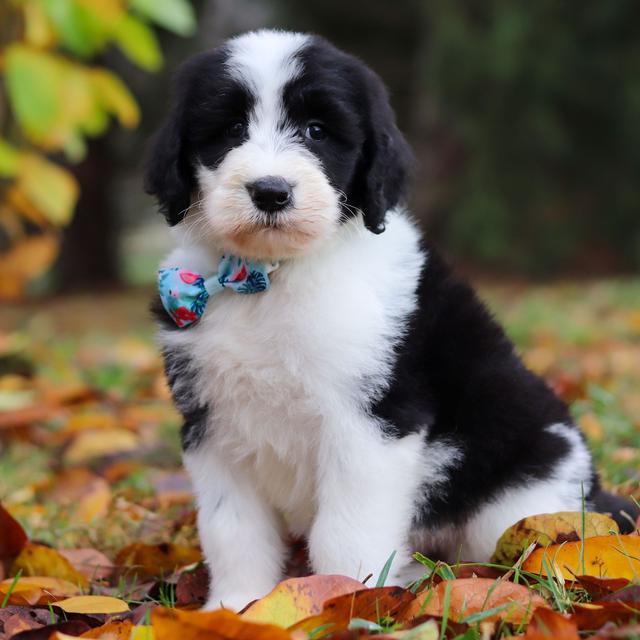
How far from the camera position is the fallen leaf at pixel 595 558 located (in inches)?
92.7

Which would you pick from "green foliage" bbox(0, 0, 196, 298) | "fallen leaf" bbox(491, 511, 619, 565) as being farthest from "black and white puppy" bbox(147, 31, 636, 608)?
"green foliage" bbox(0, 0, 196, 298)

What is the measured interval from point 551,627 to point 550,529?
72cm

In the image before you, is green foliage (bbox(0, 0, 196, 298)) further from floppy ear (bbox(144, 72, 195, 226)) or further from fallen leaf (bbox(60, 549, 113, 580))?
fallen leaf (bbox(60, 549, 113, 580))

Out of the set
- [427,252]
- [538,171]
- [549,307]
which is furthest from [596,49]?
[427,252]

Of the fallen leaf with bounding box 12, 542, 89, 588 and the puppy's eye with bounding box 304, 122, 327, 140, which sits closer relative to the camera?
the puppy's eye with bounding box 304, 122, 327, 140

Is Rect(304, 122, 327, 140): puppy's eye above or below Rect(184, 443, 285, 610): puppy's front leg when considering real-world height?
above

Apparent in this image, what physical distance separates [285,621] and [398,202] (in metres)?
1.31

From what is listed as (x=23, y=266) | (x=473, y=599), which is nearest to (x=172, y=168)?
(x=473, y=599)

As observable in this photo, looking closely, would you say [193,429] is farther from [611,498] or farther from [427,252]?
[611,498]

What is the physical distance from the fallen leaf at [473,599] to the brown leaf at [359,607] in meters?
0.03

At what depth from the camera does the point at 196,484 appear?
9.41 ft

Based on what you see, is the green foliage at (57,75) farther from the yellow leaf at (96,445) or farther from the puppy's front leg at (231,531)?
the puppy's front leg at (231,531)

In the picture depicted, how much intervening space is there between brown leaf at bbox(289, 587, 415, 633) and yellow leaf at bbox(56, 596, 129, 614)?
587mm

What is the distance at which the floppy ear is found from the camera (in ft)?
9.02
